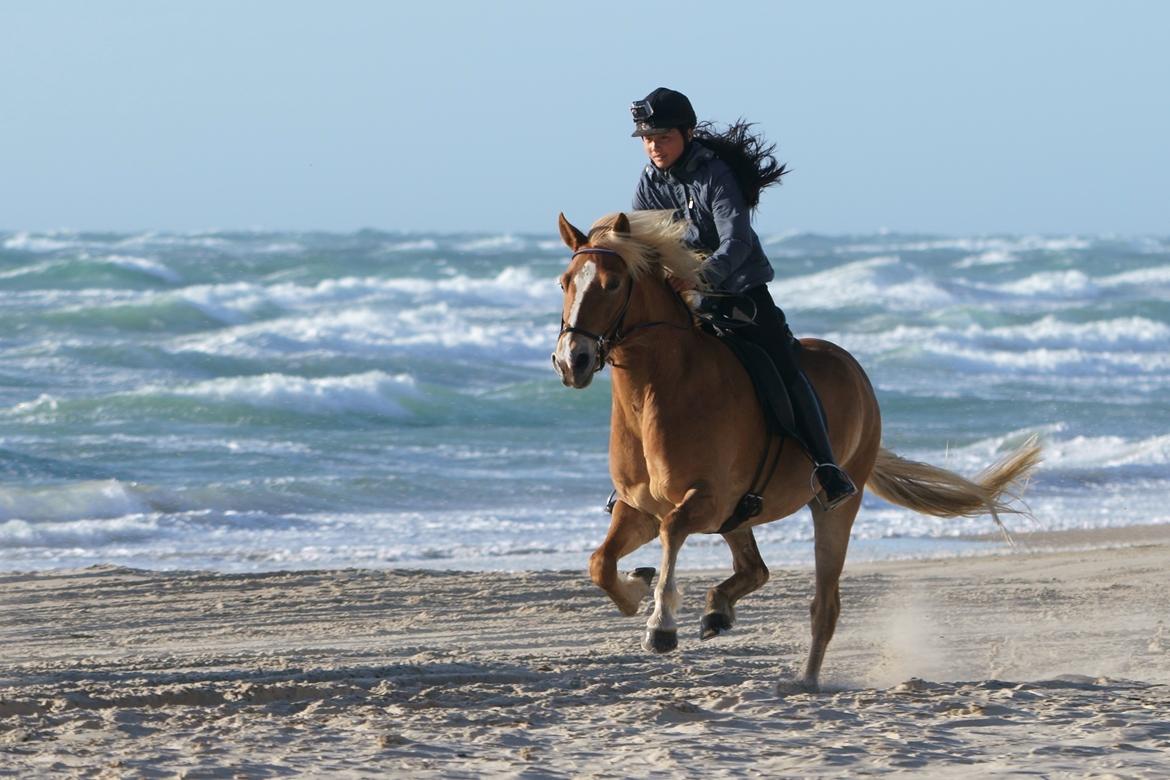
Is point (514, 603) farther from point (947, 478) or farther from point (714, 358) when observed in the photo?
point (714, 358)

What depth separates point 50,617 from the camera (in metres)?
8.70

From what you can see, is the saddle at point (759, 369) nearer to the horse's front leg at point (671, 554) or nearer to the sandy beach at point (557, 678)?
the horse's front leg at point (671, 554)

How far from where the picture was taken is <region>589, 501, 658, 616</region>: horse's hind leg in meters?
6.19

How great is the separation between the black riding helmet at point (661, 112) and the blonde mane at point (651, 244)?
323 mm

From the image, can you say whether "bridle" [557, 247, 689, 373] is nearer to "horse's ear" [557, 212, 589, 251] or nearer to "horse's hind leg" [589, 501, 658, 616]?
"horse's ear" [557, 212, 589, 251]

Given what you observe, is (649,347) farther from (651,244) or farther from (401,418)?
(401,418)

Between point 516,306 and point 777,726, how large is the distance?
37.4 m

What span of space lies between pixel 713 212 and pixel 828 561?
1.68 m

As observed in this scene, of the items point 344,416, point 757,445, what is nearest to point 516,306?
point 344,416

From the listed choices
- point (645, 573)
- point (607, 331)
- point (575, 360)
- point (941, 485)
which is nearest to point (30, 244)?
point (941, 485)

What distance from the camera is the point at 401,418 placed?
20.3 metres

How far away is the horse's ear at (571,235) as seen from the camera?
6.11 metres

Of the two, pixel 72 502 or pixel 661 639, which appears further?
pixel 72 502

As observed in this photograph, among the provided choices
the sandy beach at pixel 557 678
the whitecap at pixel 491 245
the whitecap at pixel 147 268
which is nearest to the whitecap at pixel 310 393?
the sandy beach at pixel 557 678
